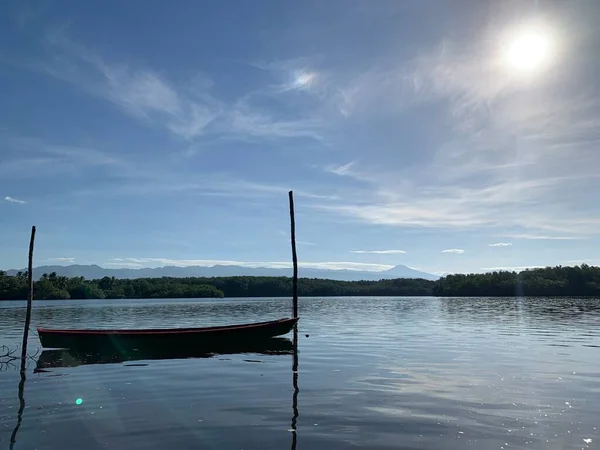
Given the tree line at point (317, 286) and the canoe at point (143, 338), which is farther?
the tree line at point (317, 286)

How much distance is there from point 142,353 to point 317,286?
14448cm

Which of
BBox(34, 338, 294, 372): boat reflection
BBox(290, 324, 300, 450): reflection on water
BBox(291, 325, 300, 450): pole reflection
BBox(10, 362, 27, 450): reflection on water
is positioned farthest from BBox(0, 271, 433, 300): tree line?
BBox(290, 324, 300, 450): reflection on water

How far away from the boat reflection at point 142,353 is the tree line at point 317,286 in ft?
385

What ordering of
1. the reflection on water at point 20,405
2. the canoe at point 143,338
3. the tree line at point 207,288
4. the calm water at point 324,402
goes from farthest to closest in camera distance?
the tree line at point 207,288
the canoe at point 143,338
the reflection on water at point 20,405
the calm water at point 324,402

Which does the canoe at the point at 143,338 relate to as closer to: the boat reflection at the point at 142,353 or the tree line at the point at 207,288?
the boat reflection at the point at 142,353

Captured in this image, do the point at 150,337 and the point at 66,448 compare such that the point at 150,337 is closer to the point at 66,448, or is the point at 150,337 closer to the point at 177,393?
the point at 177,393

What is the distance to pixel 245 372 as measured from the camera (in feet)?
61.2

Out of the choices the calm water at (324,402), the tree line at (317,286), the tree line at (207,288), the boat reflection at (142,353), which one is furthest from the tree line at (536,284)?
the boat reflection at (142,353)

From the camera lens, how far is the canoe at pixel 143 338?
84.8ft

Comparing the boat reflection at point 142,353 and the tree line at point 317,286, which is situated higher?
the tree line at point 317,286

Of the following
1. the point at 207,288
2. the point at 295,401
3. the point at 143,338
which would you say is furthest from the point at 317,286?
the point at 295,401

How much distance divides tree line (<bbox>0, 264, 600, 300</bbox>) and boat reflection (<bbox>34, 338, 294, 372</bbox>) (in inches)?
4615

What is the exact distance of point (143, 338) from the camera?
2586 centimetres

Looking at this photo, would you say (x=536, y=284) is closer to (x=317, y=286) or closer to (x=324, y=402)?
(x=317, y=286)
